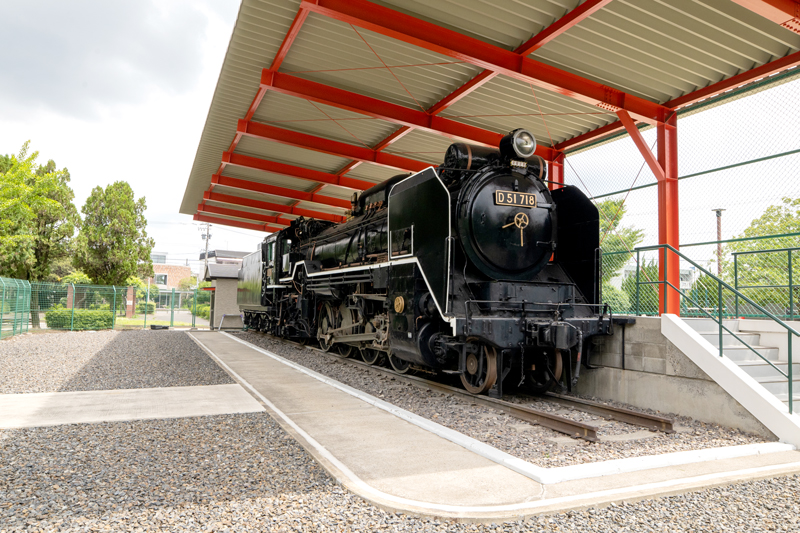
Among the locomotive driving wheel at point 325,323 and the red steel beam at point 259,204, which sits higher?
the red steel beam at point 259,204

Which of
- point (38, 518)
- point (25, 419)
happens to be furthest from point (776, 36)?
point (25, 419)

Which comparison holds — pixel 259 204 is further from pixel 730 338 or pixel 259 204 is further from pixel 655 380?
pixel 730 338

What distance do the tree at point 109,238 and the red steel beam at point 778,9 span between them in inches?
1081

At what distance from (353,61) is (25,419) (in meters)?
7.83

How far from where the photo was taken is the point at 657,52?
8.86m

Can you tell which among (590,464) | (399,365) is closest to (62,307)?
(399,365)

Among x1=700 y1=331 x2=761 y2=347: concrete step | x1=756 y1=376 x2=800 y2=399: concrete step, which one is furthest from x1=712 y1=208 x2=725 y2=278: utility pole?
x1=756 y1=376 x2=800 y2=399: concrete step

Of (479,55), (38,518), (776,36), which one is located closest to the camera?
(38,518)

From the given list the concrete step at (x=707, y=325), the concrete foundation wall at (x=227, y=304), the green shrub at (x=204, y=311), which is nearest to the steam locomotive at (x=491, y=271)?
the concrete step at (x=707, y=325)

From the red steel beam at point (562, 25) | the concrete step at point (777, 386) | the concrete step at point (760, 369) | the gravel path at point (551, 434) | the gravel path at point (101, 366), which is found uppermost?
the red steel beam at point (562, 25)

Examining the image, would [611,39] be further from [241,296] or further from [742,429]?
[241,296]

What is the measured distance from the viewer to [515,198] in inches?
275

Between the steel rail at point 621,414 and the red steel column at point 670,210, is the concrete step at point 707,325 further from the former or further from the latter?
the red steel column at point 670,210

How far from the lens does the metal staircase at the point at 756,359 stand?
586cm
